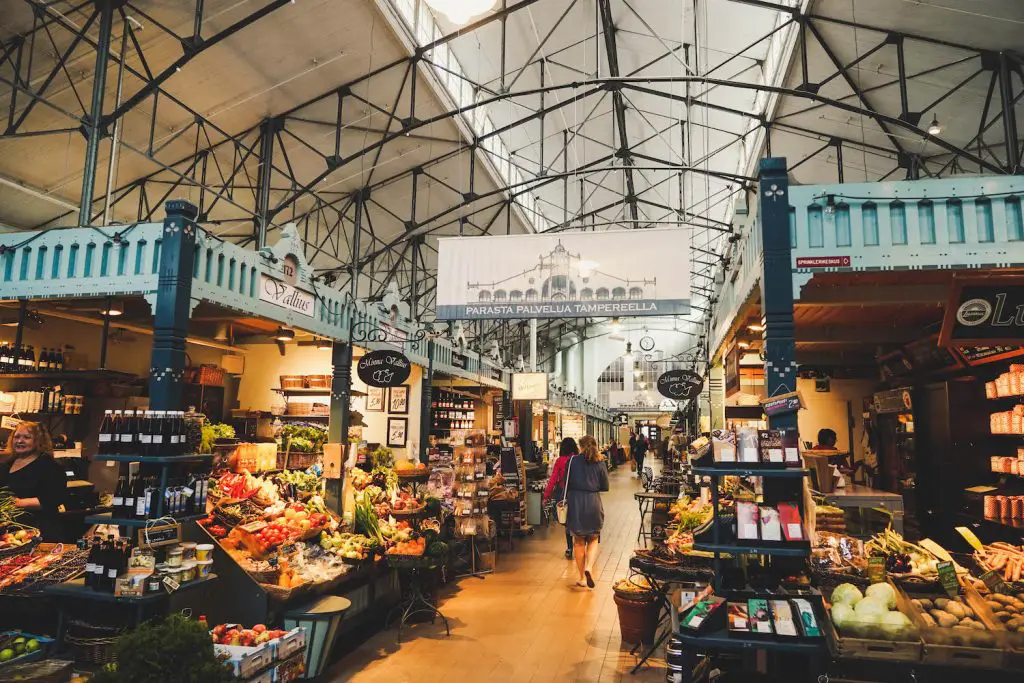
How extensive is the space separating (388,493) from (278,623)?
277 centimetres

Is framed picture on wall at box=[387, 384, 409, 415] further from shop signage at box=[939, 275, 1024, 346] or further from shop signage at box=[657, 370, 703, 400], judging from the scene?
shop signage at box=[939, 275, 1024, 346]

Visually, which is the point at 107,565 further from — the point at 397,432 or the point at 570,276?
the point at 397,432

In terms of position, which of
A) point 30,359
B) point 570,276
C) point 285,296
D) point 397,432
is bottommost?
point 397,432

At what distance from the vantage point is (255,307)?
237 inches

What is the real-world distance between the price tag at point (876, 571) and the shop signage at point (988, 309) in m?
1.73

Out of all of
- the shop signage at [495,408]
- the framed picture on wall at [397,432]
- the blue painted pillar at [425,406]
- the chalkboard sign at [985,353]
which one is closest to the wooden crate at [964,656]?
the chalkboard sign at [985,353]

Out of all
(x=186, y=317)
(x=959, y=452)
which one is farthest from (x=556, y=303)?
(x=959, y=452)

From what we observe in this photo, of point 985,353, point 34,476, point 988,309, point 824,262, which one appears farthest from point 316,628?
point 985,353

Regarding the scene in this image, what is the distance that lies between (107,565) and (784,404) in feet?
14.1

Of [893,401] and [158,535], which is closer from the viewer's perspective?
A: [158,535]

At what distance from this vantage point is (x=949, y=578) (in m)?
3.95

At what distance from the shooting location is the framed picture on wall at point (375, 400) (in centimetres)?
1094

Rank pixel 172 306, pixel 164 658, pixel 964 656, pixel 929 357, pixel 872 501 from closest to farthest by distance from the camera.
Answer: pixel 164 658 < pixel 964 656 < pixel 172 306 < pixel 872 501 < pixel 929 357

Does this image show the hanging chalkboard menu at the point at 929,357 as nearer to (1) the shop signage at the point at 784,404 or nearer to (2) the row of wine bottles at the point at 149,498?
(1) the shop signage at the point at 784,404
